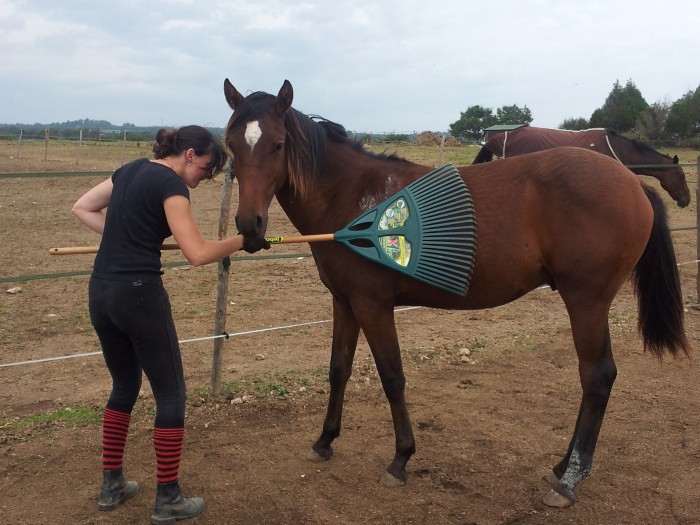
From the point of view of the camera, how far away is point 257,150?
9.49ft

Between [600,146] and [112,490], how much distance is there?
26.8 feet

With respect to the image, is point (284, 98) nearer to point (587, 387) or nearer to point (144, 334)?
point (144, 334)

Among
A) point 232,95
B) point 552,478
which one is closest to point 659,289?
point 552,478

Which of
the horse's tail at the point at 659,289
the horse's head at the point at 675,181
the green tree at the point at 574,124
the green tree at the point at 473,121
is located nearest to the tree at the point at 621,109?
the green tree at the point at 574,124

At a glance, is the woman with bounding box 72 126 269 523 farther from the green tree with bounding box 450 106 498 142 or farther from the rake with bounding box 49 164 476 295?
the green tree with bounding box 450 106 498 142

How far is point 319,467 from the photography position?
140 inches

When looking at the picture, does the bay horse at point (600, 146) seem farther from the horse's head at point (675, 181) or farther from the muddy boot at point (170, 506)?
the muddy boot at point (170, 506)

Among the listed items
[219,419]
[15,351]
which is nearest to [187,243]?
[219,419]

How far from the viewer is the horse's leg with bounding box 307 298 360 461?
3639 mm

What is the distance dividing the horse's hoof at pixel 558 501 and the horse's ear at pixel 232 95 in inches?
106

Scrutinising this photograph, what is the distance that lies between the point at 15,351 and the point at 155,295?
3.27m

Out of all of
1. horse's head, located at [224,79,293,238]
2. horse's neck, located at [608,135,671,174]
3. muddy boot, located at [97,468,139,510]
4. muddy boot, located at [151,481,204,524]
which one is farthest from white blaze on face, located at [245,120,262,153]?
horse's neck, located at [608,135,671,174]

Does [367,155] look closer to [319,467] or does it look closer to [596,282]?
[596,282]

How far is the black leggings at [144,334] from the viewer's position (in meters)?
2.72
